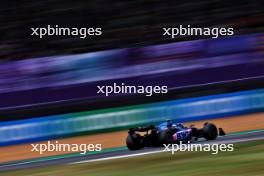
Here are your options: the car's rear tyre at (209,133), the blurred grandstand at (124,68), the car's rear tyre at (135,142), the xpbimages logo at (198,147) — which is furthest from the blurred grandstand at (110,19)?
the xpbimages logo at (198,147)

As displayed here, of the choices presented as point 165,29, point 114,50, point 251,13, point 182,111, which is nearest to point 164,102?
point 182,111

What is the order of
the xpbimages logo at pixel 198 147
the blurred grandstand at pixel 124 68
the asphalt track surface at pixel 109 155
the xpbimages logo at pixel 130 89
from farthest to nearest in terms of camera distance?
the xpbimages logo at pixel 130 89
the blurred grandstand at pixel 124 68
the asphalt track surface at pixel 109 155
the xpbimages logo at pixel 198 147

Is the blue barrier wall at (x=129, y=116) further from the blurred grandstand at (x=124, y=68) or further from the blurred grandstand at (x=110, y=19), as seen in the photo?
the blurred grandstand at (x=110, y=19)

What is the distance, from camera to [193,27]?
13.1m

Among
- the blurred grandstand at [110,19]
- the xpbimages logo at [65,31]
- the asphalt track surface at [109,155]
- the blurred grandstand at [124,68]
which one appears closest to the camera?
the asphalt track surface at [109,155]

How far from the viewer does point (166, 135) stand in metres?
7.54

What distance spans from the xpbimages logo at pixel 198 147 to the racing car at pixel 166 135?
7cm

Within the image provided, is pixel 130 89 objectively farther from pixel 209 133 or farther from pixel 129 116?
pixel 209 133

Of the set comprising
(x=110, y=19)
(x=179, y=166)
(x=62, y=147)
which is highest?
(x=110, y=19)

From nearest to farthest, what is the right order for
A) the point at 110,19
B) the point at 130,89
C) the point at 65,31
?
the point at 130,89 → the point at 65,31 → the point at 110,19

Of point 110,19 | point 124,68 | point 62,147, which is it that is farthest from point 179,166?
point 110,19

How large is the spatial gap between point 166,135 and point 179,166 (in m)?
0.92

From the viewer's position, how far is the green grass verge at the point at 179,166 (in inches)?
242

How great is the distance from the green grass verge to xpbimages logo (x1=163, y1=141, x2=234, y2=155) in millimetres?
96
